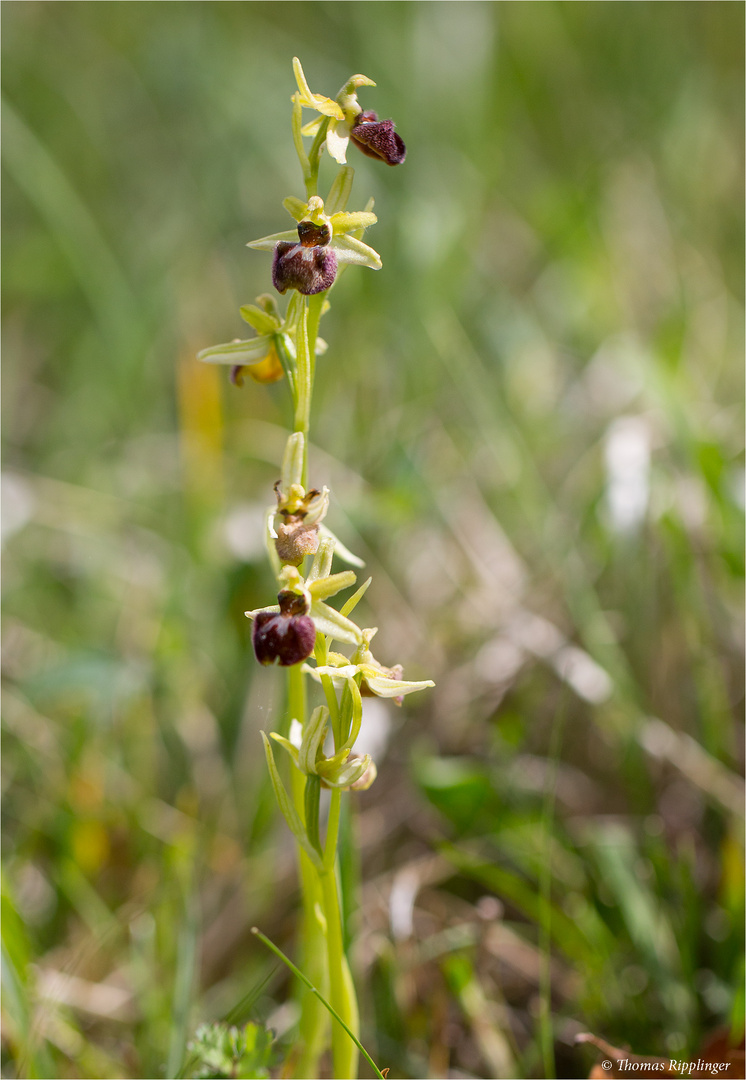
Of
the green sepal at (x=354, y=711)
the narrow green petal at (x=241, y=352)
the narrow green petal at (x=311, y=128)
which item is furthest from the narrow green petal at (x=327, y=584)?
the narrow green petal at (x=311, y=128)

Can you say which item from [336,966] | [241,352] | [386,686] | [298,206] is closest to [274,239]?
[298,206]

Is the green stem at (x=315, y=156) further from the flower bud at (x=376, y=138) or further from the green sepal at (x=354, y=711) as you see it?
the green sepal at (x=354, y=711)

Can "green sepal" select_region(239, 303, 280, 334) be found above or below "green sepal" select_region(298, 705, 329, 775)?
above

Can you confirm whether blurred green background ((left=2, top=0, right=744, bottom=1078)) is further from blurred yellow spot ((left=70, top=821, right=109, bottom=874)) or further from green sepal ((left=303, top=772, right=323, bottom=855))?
green sepal ((left=303, top=772, right=323, bottom=855))

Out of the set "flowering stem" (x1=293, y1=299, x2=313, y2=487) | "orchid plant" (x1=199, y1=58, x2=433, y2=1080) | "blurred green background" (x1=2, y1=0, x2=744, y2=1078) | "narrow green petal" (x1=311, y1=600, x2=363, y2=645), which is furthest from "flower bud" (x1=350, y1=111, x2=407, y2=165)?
"blurred green background" (x1=2, y1=0, x2=744, y2=1078)

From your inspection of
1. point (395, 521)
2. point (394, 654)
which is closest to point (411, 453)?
point (395, 521)

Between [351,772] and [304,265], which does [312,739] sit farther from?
[304,265]
